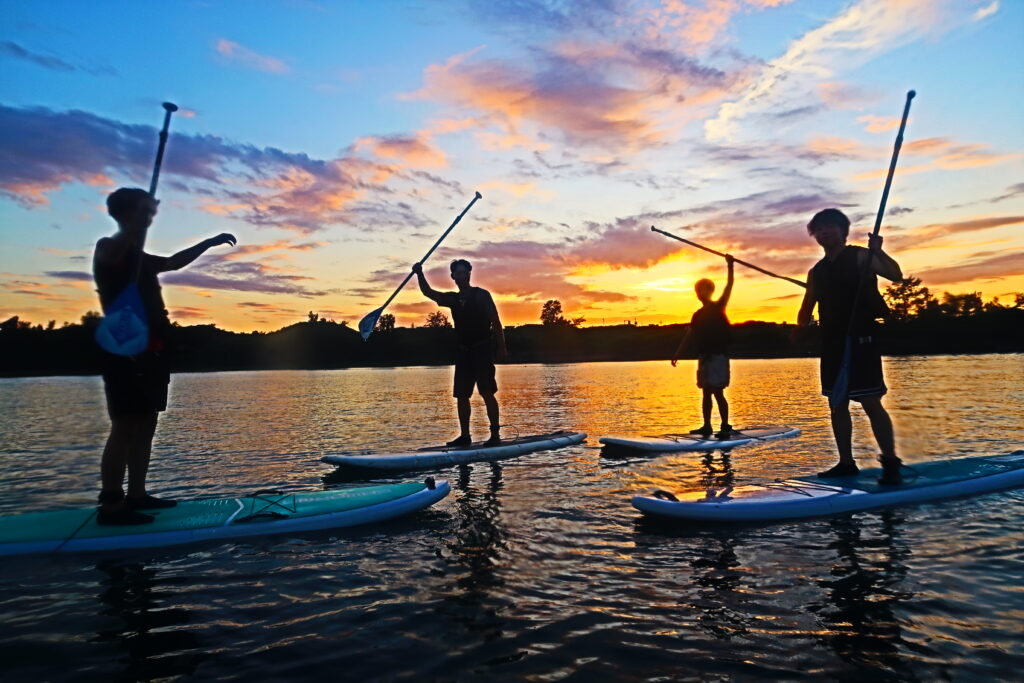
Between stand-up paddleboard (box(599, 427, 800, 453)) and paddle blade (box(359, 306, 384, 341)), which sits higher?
paddle blade (box(359, 306, 384, 341))

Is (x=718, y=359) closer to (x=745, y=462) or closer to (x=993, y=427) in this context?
(x=745, y=462)

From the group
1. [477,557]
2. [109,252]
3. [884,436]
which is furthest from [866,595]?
[109,252]

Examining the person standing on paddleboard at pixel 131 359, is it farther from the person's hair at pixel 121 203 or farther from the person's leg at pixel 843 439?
the person's leg at pixel 843 439

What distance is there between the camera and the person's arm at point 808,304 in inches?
297

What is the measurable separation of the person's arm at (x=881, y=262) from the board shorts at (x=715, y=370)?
4.58m

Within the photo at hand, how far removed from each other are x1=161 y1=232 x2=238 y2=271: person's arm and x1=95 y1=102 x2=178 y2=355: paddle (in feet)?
1.19

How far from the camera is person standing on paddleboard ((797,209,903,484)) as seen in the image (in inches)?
275

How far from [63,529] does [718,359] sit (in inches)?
386

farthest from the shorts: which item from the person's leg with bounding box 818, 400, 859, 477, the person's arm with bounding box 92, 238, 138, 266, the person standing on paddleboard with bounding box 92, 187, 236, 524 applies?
the person's leg with bounding box 818, 400, 859, 477

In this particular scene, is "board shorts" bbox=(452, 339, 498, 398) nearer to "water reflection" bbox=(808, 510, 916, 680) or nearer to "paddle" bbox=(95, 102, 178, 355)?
"paddle" bbox=(95, 102, 178, 355)

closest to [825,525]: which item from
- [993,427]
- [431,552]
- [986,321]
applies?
[431,552]

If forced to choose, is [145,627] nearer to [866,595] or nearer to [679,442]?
[866,595]

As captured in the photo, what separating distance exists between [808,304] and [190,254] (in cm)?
674

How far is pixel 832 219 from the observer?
724 cm
